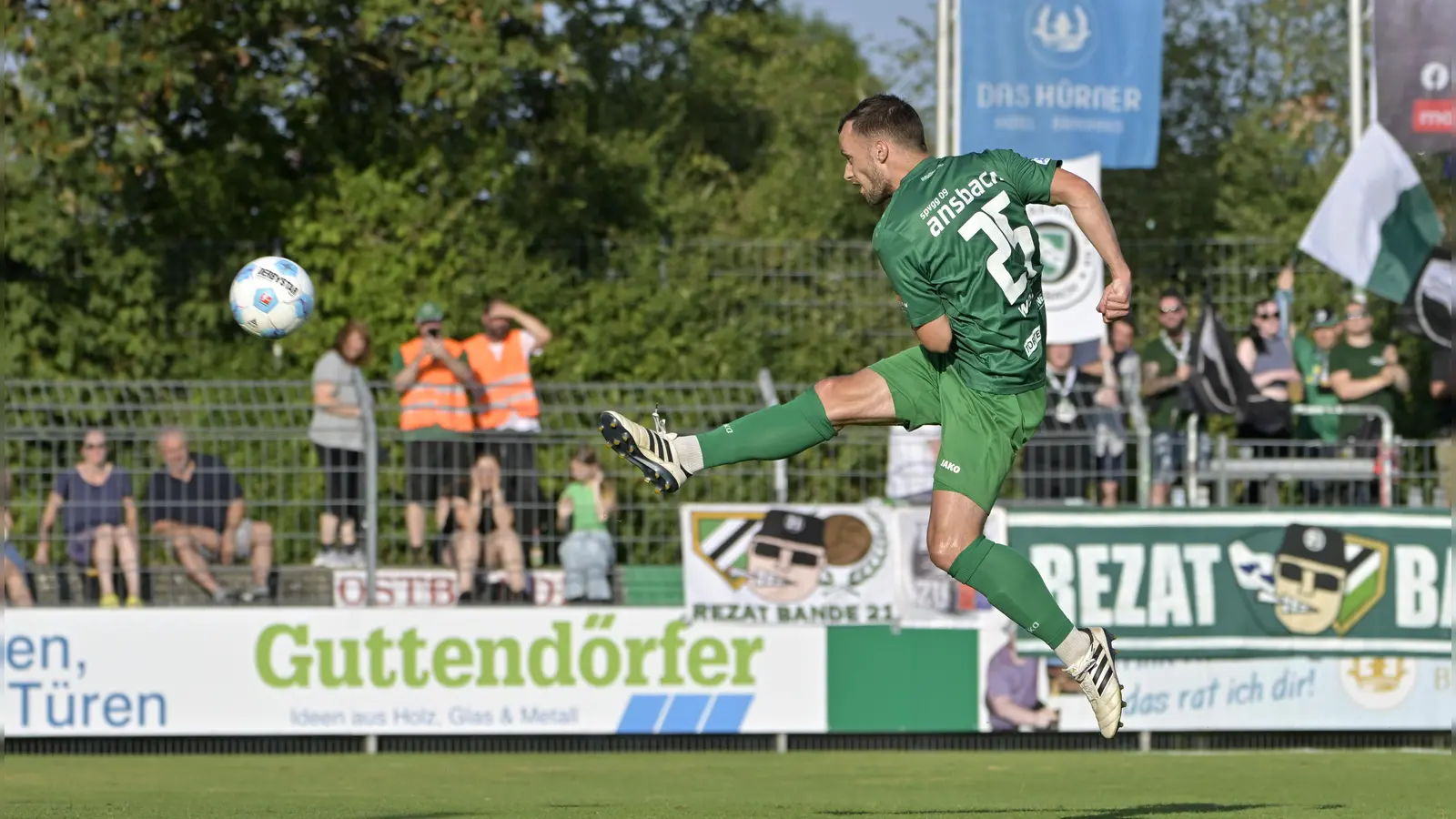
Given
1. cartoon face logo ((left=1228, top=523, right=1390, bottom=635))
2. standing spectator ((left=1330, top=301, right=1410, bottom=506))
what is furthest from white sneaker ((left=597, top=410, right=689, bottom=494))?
standing spectator ((left=1330, top=301, right=1410, bottom=506))

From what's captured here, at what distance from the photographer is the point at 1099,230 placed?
7.70 m

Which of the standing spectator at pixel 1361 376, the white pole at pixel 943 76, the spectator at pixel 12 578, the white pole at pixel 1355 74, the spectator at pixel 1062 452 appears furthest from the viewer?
the white pole at pixel 1355 74

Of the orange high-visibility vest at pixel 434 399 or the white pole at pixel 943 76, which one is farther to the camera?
the white pole at pixel 943 76

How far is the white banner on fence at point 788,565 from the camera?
14.0 metres

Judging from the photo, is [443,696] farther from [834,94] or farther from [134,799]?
[834,94]

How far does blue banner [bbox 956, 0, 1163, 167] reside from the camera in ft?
55.0

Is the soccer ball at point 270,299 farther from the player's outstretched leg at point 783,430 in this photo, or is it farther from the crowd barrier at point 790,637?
the crowd barrier at point 790,637

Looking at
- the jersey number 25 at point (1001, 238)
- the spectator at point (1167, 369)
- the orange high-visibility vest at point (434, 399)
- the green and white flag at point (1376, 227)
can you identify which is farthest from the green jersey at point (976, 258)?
the green and white flag at point (1376, 227)

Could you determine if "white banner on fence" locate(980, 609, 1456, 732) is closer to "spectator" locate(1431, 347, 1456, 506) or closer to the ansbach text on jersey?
"spectator" locate(1431, 347, 1456, 506)

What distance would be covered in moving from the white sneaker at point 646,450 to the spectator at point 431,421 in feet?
20.1

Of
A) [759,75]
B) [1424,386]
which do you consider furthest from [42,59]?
[1424,386]

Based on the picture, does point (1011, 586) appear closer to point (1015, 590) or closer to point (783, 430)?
point (1015, 590)

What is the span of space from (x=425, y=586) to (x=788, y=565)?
99.1 inches

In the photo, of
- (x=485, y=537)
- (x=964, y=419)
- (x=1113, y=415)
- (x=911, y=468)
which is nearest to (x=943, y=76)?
(x=1113, y=415)
